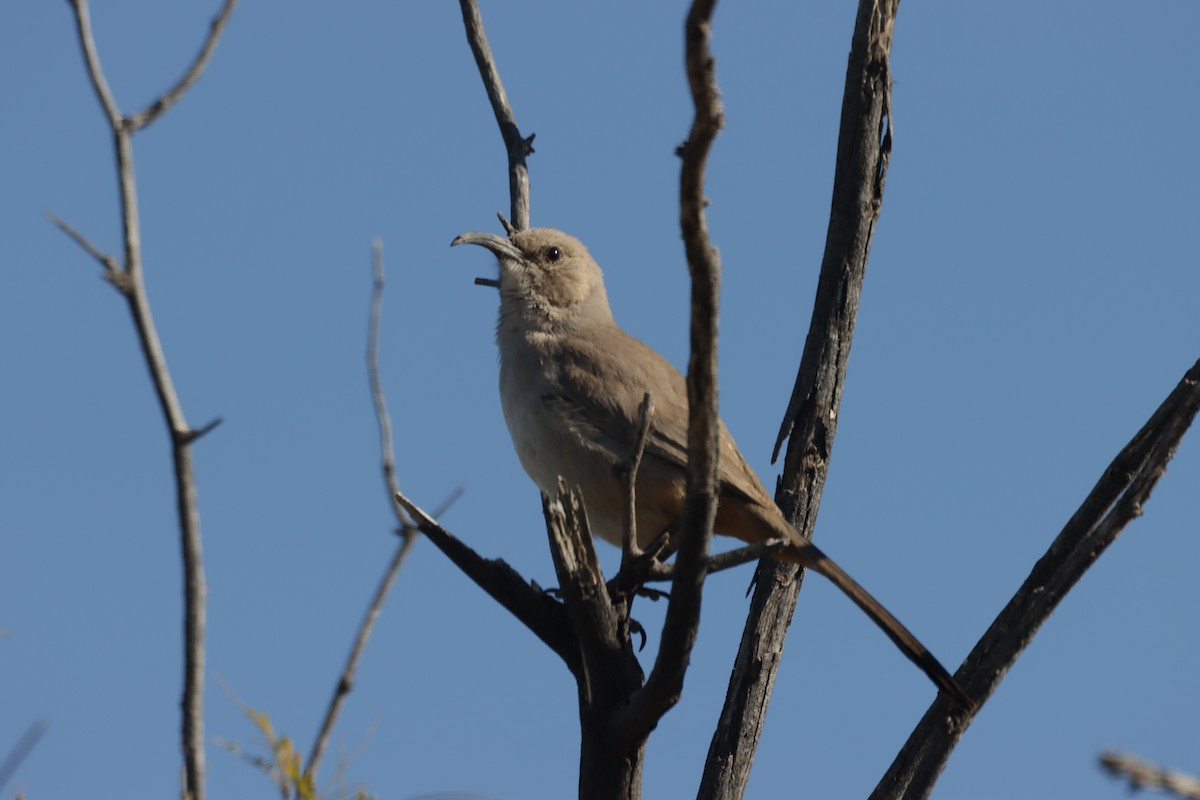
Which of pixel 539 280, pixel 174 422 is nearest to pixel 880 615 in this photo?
pixel 539 280

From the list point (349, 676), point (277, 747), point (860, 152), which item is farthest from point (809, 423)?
point (277, 747)

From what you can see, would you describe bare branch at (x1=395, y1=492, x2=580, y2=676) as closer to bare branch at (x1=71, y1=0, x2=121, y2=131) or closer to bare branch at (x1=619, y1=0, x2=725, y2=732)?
bare branch at (x1=619, y1=0, x2=725, y2=732)

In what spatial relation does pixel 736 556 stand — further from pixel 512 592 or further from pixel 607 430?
pixel 607 430

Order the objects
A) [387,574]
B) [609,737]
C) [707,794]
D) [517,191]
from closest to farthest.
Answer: [609,737] < [387,574] < [707,794] < [517,191]

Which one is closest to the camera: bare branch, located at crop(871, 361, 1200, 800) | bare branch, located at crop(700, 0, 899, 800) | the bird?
bare branch, located at crop(871, 361, 1200, 800)

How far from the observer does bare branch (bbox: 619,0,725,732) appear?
233cm

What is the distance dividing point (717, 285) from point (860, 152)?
239cm

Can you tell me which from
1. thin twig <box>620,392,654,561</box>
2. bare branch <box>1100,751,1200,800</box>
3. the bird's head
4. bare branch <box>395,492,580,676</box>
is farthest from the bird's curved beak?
bare branch <box>1100,751,1200,800</box>

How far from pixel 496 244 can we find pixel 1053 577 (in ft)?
9.04

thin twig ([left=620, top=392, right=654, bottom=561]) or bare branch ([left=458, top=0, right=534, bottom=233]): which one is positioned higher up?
bare branch ([left=458, top=0, right=534, bottom=233])

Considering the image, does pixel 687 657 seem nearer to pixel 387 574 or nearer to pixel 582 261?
pixel 387 574

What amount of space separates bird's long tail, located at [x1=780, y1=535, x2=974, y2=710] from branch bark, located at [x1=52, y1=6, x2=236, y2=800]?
7.53 ft

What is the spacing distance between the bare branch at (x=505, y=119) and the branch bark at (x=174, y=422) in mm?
2748

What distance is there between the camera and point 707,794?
15.1 ft
